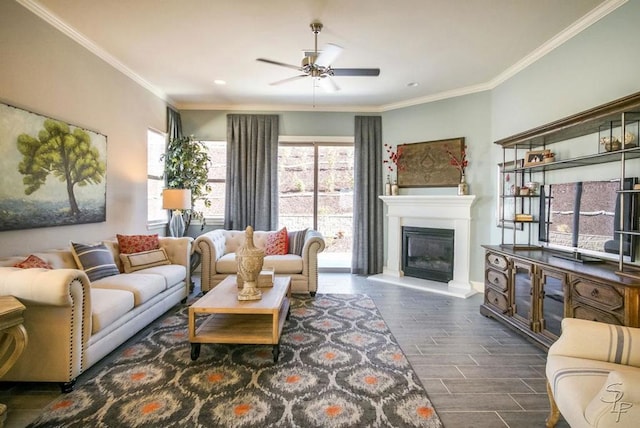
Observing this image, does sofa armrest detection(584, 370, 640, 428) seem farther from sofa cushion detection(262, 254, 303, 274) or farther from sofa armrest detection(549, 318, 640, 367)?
sofa cushion detection(262, 254, 303, 274)

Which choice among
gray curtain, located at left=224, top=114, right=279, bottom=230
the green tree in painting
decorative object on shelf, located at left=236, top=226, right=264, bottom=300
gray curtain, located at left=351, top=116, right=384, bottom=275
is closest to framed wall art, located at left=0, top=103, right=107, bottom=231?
the green tree in painting

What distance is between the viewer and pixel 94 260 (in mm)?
A: 2977

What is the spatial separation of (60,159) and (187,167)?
6.40 feet

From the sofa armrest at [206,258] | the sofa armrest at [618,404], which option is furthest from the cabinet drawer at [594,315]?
the sofa armrest at [206,258]

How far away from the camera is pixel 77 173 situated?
3.24 m

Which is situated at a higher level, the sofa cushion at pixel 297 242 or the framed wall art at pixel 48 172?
the framed wall art at pixel 48 172

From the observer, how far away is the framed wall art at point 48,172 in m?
2.55

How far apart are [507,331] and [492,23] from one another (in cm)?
300

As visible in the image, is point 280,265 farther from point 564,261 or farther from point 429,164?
point 564,261

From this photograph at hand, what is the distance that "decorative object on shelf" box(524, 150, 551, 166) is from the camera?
308 cm

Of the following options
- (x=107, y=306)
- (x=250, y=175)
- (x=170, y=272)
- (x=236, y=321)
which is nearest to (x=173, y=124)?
(x=250, y=175)

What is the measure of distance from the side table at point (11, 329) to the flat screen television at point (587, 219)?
3822 mm

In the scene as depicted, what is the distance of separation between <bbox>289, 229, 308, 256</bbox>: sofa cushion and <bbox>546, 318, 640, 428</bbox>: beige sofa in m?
3.35

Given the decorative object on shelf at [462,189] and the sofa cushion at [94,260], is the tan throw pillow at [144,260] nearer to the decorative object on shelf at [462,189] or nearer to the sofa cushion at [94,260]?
the sofa cushion at [94,260]
